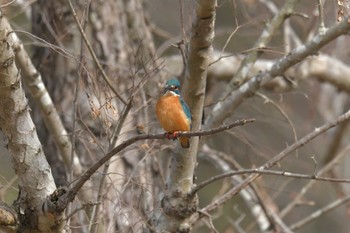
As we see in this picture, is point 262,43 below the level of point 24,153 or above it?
above

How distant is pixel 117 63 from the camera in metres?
7.00

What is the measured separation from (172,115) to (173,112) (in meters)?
0.04

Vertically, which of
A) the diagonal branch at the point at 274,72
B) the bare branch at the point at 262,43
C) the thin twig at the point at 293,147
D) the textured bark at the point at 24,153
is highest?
the bare branch at the point at 262,43

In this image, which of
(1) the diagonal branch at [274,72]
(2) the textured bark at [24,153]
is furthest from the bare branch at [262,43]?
(2) the textured bark at [24,153]

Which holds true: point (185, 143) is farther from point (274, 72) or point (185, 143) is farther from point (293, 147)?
point (274, 72)

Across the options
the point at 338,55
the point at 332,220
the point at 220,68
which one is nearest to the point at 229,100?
the point at 220,68

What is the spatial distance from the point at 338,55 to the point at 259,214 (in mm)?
2839

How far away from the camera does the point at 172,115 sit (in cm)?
486

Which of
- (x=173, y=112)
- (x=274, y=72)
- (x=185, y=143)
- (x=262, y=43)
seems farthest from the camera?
(x=262, y=43)

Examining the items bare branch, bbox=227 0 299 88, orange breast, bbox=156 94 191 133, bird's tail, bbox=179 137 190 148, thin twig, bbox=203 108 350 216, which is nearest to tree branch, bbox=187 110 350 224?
thin twig, bbox=203 108 350 216

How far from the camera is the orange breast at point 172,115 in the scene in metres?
4.84

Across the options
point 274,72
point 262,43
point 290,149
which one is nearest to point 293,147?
point 290,149

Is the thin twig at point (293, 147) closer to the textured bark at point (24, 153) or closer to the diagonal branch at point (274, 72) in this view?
the diagonal branch at point (274, 72)

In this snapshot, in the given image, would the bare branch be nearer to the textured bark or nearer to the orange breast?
the orange breast
